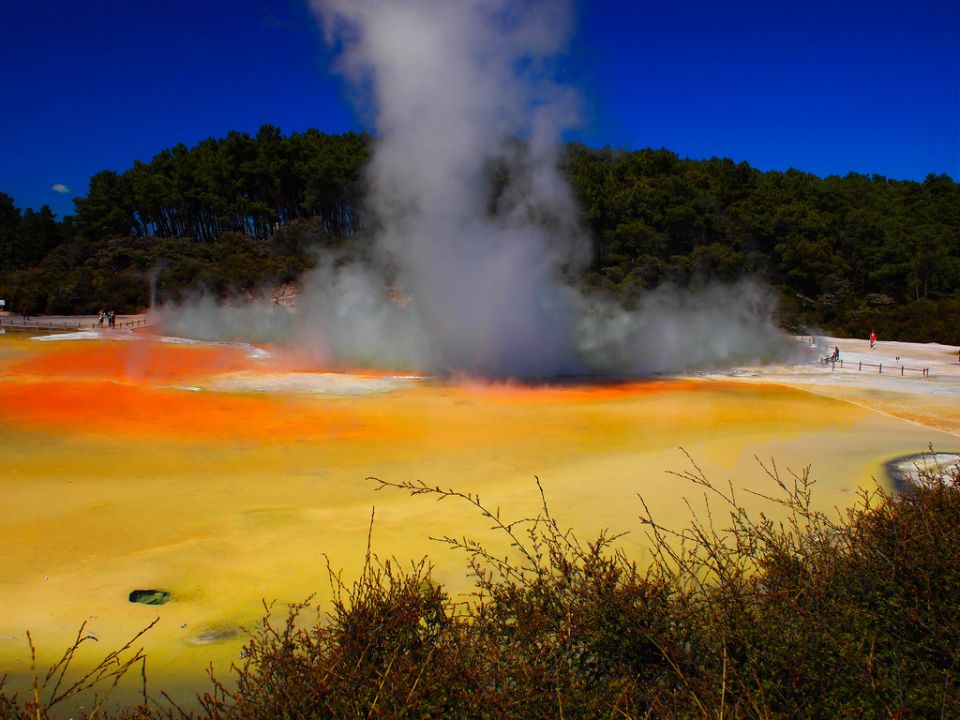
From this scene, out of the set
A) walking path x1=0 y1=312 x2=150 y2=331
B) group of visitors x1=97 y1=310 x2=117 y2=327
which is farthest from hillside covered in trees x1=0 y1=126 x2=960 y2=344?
group of visitors x1=97 y1=310 x2=117 y2=327

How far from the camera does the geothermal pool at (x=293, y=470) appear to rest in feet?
18.2

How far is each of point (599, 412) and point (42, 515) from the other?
8.64 metres

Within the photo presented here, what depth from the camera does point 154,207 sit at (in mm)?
54344

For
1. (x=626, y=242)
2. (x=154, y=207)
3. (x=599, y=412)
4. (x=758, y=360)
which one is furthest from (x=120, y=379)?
(x=154, y=207)

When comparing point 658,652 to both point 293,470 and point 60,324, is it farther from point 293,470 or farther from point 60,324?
point 60,324

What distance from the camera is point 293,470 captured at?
8984mm

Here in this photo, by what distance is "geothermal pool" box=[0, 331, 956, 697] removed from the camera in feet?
18.2

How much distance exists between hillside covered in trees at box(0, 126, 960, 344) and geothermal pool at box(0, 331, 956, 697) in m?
14.5

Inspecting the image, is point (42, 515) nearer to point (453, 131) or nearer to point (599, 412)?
point (599, 412)

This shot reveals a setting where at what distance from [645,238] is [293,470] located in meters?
29.6

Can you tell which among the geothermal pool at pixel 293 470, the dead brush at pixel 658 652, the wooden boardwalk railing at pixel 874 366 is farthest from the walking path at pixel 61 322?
the dead brush at pixel 658 652

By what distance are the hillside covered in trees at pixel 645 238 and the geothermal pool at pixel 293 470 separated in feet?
47.4

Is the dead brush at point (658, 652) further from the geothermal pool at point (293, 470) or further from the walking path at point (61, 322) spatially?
the walking path at point (61, 322)

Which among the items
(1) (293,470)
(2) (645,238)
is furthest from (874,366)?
(1) (293,470)
